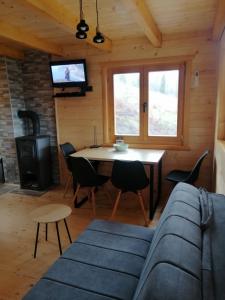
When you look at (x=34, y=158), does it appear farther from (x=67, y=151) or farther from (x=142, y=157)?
(x=142, y=157)

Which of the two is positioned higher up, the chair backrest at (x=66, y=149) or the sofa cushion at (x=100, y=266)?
the chair backrest at (x=66, y=149)

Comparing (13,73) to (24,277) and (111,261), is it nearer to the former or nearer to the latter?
(24,277)

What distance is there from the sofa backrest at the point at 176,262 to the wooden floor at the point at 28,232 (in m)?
1.33

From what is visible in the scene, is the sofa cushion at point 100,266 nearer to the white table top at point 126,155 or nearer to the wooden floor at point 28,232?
the wooden floor at point 28,232

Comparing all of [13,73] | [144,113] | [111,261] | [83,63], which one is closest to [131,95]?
[144,113]

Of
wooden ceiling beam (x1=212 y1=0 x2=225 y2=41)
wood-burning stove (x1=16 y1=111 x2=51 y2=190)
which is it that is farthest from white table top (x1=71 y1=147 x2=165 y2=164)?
wooden ceiling beam (x1=212 y1=0 x2=225 y2=41)

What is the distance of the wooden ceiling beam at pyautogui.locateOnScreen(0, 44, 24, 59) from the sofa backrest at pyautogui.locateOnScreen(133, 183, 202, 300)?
359 centimetres

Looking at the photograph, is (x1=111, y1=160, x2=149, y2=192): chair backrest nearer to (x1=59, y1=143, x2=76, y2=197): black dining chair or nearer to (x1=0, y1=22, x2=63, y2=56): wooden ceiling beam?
(x1=59, y1=143, x2=76, y2=197): black dining chair

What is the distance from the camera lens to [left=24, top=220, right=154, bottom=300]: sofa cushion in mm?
1219

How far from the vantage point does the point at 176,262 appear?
951 millimetres

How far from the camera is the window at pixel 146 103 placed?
3.35m

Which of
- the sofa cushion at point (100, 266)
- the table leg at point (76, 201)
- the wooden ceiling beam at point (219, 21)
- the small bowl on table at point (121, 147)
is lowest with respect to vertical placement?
the table leg at point (76, 201)

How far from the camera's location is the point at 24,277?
1.97 m

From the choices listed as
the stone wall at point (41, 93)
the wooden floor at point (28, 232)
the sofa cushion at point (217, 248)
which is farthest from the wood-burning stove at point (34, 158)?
→ the sofa cushion at point (217, 248)
